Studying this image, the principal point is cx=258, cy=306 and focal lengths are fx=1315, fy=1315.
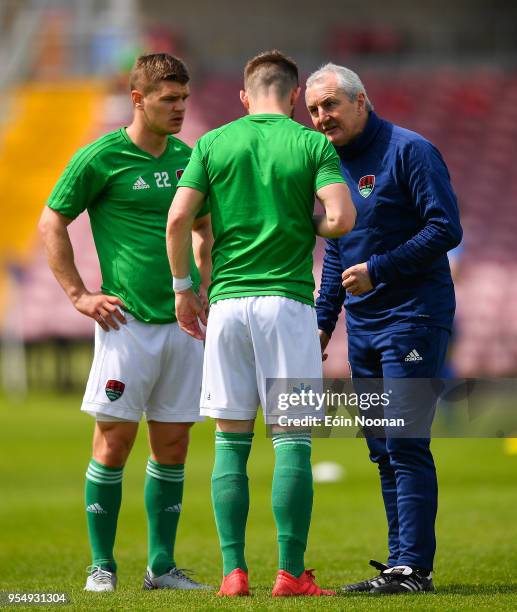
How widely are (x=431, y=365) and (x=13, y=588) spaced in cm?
226

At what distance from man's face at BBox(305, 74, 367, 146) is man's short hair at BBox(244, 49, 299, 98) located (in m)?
0.25

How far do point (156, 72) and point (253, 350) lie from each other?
1496 mm

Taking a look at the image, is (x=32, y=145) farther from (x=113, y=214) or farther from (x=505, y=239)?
(x=113, y=214)

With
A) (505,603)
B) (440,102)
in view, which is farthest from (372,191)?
(440,102)

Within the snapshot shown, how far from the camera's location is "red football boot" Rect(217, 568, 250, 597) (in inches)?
212

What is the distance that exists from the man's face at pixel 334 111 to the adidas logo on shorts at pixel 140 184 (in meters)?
0.90

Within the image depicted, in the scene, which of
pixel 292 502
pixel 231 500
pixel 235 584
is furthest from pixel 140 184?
pixel 235 584

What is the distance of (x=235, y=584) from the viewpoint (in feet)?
17.7

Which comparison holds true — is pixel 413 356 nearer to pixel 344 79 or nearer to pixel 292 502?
pixel 292 502

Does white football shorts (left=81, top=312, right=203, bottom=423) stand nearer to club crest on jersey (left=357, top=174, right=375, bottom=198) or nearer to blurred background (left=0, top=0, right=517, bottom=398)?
club crest on jersey (left=357, top=174, right=375, bottom=198)

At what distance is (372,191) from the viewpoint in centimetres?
582

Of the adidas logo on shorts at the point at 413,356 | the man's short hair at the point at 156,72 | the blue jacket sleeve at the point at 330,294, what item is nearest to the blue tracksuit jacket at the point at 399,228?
the adidas logo on shorts at the point at 413,356

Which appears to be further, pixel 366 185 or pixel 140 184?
pixel 140 184

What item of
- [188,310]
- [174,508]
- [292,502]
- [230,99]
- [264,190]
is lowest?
[174,508]
